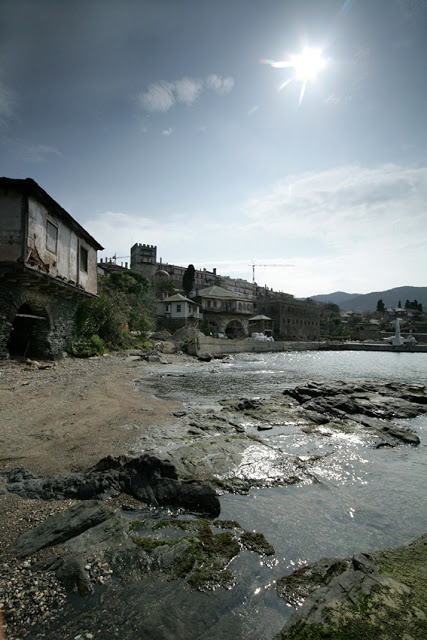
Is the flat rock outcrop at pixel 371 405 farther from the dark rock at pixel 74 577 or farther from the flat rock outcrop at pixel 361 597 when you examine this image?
the dark rock at pixel 74 577

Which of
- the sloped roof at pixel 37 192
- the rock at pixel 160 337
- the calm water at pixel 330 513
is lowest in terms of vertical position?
the calm water at pixel 330 513

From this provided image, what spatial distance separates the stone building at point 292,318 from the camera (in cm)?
8856

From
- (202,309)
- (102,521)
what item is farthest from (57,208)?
(202,309)

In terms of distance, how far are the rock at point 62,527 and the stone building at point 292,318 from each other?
84.3 metres

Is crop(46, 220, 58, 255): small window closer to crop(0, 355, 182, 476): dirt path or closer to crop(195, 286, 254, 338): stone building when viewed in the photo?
crop(0, 355, 182, 476): dirt path

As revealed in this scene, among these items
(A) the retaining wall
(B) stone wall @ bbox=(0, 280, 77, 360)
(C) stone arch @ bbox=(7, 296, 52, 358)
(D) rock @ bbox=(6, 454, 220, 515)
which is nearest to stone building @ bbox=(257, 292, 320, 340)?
(A) the retaining wall

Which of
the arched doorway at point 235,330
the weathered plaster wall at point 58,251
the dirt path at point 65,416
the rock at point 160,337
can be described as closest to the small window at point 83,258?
the weathered plaster wall at point 58,251

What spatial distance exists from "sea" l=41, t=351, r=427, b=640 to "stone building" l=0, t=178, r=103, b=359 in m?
14.1

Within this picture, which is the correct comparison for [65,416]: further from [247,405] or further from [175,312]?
[175,312]

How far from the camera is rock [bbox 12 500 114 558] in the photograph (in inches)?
142

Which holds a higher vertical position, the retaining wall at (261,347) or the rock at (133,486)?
the rock at (133,486)

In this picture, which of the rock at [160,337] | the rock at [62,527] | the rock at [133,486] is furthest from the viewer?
the rock at [160,337]

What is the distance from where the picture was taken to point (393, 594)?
3.10 m

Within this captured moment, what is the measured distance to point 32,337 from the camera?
19.0 m
